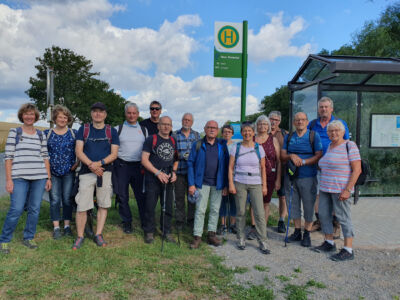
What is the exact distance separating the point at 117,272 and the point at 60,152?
1980 millimetres

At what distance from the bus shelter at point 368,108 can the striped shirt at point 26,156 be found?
6035 mm

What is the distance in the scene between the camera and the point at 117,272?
11.6 ft

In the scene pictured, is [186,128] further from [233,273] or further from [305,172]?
[233,273]

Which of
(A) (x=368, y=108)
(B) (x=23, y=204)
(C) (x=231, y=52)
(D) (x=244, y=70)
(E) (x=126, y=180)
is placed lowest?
(B) (x=23, y=204)

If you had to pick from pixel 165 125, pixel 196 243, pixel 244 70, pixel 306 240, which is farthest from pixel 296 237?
pixel 244 70

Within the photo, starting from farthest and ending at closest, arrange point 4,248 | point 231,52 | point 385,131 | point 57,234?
point 385,131
point 231,52
point 57,234
point 4,248

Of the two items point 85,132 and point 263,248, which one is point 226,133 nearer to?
point 263,248

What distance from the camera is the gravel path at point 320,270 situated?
3.21 m

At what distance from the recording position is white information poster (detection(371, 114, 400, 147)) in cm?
794

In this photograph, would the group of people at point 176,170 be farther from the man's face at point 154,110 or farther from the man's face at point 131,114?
the man's face at point 154,110

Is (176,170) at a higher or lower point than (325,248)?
higher

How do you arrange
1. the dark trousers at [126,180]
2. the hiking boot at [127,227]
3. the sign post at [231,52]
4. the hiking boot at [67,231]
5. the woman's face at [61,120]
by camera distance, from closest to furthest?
the woman's face at [61,120]
the dark trousers at [126,180]
the hiking boot at [67,231]
the hiking boot at [127,227]
the sign post at [231,52]

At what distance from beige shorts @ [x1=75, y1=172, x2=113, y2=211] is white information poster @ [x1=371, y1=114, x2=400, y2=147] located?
6970 millimetres

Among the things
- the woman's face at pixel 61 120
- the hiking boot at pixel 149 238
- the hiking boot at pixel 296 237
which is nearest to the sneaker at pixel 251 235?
the hiking boot at pixel 296 237
